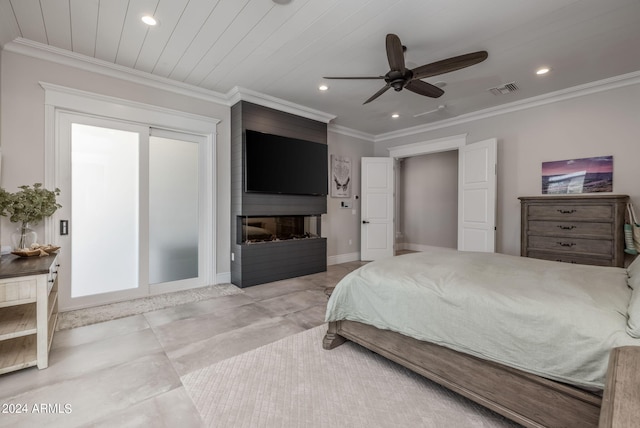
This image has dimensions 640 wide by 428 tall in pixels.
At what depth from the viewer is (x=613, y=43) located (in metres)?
2.82

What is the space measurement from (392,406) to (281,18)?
3096 mm

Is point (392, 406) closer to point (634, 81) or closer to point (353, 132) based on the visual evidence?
point (634, 81)

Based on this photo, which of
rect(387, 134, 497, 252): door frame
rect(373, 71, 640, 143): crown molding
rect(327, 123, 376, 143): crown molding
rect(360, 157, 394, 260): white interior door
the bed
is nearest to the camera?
the bed

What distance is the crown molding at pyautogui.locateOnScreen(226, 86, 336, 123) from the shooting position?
401cm

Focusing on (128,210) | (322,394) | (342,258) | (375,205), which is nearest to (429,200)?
(375,205)

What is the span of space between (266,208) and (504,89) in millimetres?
3818

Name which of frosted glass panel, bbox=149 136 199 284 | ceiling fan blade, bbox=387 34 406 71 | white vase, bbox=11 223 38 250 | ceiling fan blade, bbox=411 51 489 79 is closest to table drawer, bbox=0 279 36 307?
white vase, bbox=11 223 38 250

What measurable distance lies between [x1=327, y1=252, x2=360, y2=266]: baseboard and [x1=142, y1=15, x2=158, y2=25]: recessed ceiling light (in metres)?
4.40

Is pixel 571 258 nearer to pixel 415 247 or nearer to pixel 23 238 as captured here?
pixel 415 247

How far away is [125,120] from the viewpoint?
3.43 m

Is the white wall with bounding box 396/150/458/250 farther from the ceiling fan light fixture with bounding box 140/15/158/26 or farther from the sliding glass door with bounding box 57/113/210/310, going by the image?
the ceiling fan light fixture with bounding box 140/15/158/26

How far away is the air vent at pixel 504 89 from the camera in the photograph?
378 centimetres

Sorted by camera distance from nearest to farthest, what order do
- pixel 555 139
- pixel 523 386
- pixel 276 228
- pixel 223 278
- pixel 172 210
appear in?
1. pixel 523 386
2. pixel 172 210
3. pixel 555 139
4. pixel 223 278
5. pixel 276 228

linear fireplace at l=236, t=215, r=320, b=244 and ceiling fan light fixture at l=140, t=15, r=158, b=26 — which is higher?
ceiling fan light fixture at l=140, t=15, r=158, b=26
